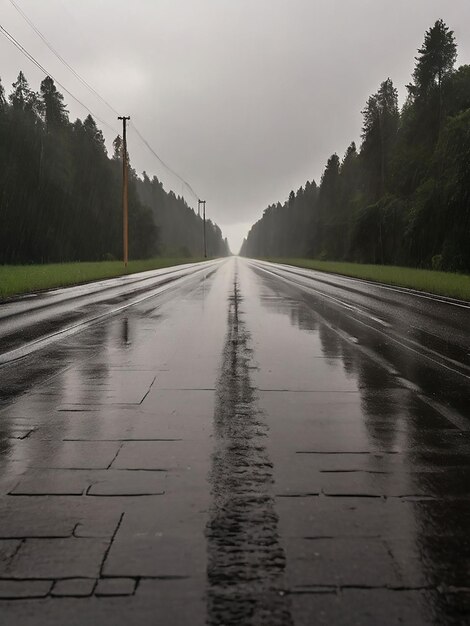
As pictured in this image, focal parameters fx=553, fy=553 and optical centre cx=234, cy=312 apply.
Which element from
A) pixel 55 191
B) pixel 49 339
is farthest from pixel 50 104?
pixel 49 339

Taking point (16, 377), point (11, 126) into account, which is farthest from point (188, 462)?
point (11, 126)

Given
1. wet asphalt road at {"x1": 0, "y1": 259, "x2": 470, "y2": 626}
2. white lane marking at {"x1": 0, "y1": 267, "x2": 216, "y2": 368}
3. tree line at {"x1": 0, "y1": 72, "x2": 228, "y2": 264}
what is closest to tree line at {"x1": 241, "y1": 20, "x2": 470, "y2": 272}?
white lane marking at {"x1": 0, "y1": 267, "x2": 216, "y2": 368}

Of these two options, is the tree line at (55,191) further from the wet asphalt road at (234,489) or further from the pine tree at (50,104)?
the wet asphalt road at (234,489)

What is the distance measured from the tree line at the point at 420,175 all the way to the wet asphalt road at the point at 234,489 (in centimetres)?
3039

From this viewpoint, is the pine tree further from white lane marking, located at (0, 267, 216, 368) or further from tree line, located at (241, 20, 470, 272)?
white lane marking, located at (0, 267, 216, 368)

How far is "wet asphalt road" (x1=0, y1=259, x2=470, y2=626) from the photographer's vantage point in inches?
97.6

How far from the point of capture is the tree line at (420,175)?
118 ft

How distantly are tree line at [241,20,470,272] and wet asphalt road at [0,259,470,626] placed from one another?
3039 cm

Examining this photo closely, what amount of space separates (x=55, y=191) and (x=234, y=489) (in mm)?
78055

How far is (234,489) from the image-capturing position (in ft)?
12.1

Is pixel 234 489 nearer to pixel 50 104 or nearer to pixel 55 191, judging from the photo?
pixel 55 191

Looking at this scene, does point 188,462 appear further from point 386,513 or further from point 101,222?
point 101,222

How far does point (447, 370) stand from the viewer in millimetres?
7801

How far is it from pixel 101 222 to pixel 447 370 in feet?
287
